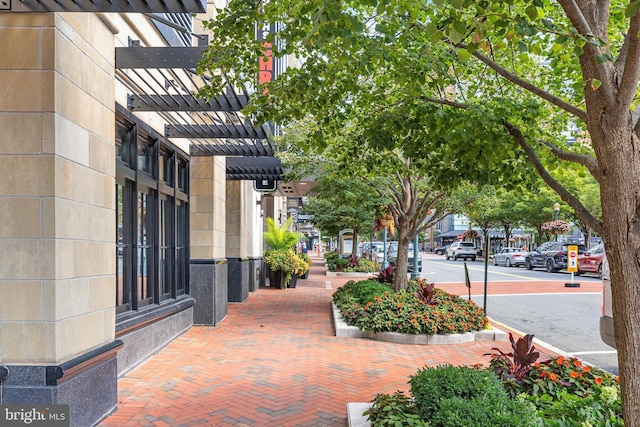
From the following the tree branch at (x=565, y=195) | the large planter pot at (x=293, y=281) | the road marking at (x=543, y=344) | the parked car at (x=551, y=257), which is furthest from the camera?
the parked car at (x=551, y=257)

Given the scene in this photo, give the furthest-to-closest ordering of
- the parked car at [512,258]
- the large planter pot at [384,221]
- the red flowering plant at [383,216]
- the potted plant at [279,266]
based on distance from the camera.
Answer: the parked car at [512,258], the large planter pot at [384,221], the potted plant at [279,266], the red flowering plant at [383,216]

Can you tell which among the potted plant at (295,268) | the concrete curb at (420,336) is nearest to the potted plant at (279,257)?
the potted plant at (295,268)

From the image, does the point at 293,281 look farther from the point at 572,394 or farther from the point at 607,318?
the point at 572,394

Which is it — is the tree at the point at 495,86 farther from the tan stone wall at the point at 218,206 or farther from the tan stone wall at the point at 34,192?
the tan stone wall at the point at 218,206

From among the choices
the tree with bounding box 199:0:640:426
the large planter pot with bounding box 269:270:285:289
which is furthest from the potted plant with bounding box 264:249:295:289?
the tree with bounding box 199:0:640:426

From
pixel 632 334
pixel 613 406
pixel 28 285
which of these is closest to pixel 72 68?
pixel 28 285

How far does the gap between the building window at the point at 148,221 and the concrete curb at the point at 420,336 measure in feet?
10.3

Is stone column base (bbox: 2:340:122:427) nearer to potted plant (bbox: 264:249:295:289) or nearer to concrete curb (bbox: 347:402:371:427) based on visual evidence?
concrete curb (bbox: 347:402:371:427)

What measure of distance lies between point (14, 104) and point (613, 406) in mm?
5386

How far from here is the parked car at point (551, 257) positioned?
1154 inches

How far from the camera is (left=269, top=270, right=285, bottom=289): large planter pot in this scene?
1855 cm

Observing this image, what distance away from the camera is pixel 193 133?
28.2 feet

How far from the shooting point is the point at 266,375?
6699 mm

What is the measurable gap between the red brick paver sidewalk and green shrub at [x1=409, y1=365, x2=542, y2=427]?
1.14 meters
